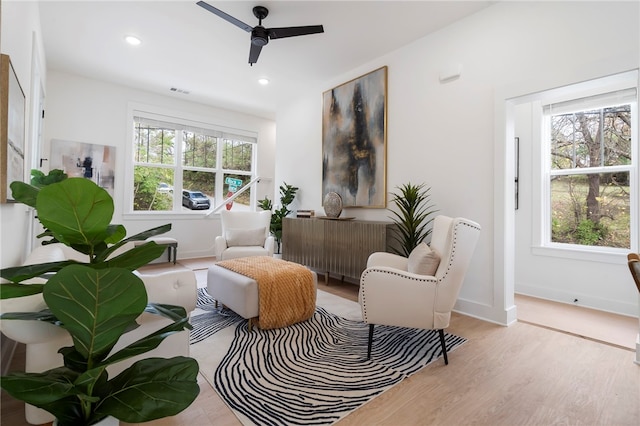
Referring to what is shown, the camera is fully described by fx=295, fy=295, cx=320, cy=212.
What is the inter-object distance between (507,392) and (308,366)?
114cm

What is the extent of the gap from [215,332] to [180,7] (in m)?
3.03

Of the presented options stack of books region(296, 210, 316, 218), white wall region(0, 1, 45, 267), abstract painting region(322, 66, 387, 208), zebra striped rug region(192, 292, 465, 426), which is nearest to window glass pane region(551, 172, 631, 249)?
abstract painting region(322, 66, 387, 208)

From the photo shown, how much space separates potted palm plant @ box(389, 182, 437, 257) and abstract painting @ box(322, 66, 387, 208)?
1.65 ft

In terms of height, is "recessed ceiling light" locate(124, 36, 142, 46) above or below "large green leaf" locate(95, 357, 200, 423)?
above

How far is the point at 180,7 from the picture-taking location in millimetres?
2857

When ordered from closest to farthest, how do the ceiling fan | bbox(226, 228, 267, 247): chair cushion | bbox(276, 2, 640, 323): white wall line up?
bbox(276, 2, 640, 323): white wall < the ceiling fan < bbox(226, 228, 267, 247): chair cushion

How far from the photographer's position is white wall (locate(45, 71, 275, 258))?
14.4ft

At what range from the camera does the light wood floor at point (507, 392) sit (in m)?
1.43

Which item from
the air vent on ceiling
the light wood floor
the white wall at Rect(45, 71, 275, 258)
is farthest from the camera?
the air vent on ceiling

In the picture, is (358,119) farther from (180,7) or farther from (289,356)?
(289,356)

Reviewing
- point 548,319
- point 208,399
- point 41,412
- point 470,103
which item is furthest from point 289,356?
point 470,103

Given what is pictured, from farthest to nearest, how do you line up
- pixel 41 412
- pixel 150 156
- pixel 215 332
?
pixel 150 156 < pixel 215 332 < pixel 41 412

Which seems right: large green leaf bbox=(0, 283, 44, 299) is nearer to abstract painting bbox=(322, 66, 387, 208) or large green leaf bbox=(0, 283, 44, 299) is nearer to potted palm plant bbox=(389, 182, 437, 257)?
potted palm plant bbox=(389, 182, 437, 257)

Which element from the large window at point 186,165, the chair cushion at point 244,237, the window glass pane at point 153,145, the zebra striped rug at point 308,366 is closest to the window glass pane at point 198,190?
the large window at point 186,165
